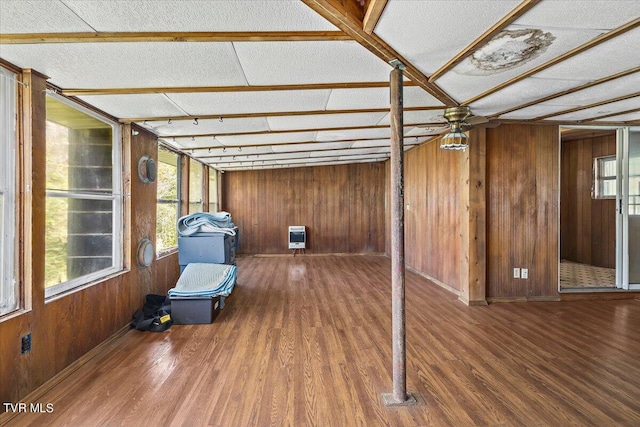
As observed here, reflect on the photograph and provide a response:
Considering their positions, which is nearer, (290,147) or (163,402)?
(163,402)

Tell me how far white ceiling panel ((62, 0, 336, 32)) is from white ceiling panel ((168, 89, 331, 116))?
0.82m

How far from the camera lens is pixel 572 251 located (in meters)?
6.20

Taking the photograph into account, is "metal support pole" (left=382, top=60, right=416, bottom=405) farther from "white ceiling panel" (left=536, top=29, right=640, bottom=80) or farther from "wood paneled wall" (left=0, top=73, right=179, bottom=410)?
"wood paneled wall" (left=0, top=73, right=179, bottom=410)

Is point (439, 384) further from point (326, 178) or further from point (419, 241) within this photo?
point (326, 178)

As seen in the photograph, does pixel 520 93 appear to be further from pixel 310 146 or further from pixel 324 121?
pixel 310 146

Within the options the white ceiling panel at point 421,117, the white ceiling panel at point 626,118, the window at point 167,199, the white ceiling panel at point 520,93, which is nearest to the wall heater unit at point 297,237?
the window at point 167,199

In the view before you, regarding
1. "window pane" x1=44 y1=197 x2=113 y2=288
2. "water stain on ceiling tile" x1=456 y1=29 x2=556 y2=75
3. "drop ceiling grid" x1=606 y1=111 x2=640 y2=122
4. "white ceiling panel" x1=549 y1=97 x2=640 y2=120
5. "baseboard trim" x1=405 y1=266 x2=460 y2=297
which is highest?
"drop ceiling grid" x1=606 y1=111 x2=640 y2=122

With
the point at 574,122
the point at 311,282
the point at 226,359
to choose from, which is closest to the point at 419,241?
the point at 311,282

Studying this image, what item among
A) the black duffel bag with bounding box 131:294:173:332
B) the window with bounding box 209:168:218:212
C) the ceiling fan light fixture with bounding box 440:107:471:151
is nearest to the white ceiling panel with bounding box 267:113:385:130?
the ceiling fan light fixture with bounding box 440:107:471:151

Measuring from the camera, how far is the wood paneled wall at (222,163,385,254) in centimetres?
742

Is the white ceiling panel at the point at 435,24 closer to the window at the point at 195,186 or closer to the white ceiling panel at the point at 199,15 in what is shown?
the white ceiling panel at the point at 199,15

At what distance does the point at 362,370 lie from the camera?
2203 millimetres

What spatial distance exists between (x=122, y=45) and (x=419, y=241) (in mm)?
4882

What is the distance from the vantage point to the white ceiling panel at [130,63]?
1620 millimetres
